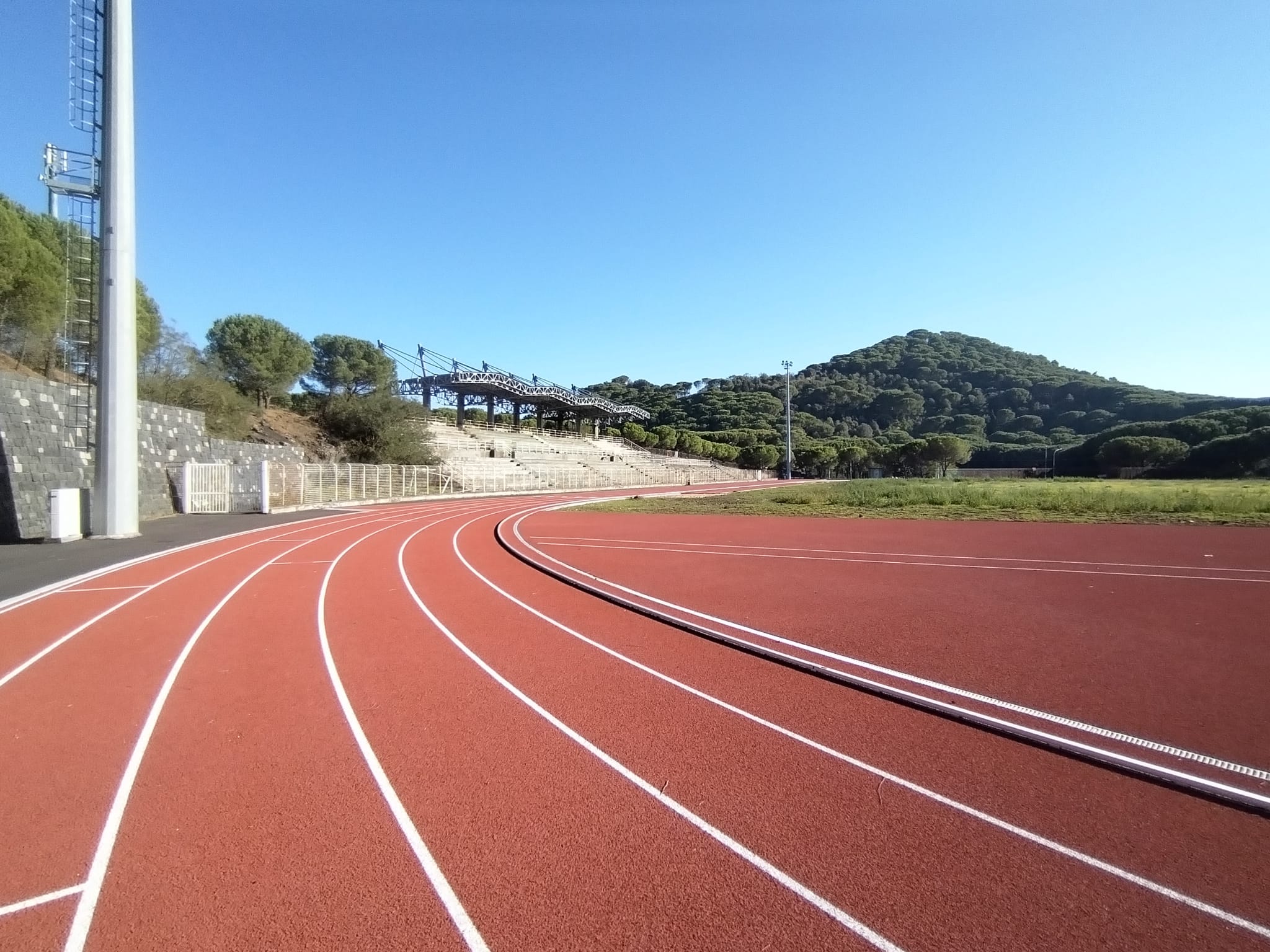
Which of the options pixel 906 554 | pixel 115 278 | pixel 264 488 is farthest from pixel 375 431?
pixel 906 554

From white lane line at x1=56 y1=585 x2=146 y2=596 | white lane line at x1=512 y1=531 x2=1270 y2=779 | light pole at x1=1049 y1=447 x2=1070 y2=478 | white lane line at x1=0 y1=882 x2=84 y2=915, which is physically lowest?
white lane line at x1=0 y1=882 x2=84 y2=915

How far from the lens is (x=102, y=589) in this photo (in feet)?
35.1

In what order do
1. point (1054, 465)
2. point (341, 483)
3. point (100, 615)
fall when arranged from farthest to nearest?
point (1054, 465), point (341, 483), point (100, 615)

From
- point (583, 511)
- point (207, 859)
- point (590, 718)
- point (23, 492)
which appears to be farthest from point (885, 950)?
point (583, 511)

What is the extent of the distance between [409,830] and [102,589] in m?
10.1

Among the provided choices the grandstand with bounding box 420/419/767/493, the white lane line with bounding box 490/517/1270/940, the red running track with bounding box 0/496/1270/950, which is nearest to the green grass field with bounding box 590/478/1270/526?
the grandstand with bounding box 420/419/767/493

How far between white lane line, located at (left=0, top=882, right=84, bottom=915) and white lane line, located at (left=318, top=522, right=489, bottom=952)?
1421mm

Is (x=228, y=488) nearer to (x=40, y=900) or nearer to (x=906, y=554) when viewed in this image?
(x=906, y=554)

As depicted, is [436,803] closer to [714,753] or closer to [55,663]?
[714,753]

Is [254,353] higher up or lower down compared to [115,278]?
higher up

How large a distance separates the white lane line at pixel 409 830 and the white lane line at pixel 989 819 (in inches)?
99.1

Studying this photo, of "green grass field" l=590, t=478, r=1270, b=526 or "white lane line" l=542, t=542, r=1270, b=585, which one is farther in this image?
"green grass field" l=590, t=478, r=1270, b=526

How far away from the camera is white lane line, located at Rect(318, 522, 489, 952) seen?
2846 millimetres

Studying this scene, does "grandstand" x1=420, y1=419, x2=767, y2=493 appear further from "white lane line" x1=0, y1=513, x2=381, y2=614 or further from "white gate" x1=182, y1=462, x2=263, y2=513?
"white lane line" x1=0, y1=513, x2=381, y2=614
